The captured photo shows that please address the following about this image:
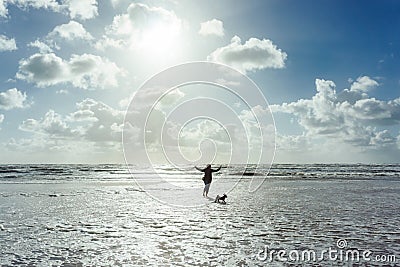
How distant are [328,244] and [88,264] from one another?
790 centimetres

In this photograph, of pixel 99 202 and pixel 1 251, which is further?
pixel 99 202

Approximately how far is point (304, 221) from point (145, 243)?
8137mm

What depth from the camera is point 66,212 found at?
2155cm

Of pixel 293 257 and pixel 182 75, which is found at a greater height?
pixel 182 75

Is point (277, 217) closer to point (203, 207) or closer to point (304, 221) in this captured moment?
point (304, 221)

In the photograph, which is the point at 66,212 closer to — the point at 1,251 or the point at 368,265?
the point at 1,251

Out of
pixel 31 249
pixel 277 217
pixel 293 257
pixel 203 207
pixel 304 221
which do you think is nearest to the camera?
pixel 293 257

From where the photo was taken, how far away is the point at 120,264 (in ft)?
35.9

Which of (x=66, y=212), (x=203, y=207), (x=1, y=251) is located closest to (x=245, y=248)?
(x=1, y=251)

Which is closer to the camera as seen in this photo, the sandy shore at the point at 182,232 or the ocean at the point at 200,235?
the ocean at the point at 200,235

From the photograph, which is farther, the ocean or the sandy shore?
the sandy shore

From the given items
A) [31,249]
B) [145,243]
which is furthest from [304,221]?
[31,249]

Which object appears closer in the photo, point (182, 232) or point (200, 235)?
point (200, 235)

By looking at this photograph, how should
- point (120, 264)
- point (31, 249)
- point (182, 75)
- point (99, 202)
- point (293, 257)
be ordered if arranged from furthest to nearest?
point (99, 202)
point (182, 75)
point (31, 249)
point (293, 257)
point (120, 264)
